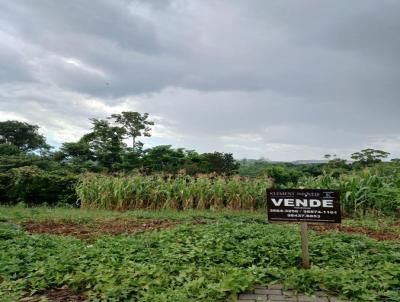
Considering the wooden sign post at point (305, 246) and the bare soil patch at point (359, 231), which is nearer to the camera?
the wooden sign post at point (305, 246)

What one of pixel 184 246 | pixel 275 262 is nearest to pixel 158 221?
pixel 184 246

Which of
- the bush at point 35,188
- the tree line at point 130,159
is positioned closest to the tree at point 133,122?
the tree line at point 130,159

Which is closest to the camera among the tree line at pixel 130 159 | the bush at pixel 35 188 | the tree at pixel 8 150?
the bush at pixel 35 188

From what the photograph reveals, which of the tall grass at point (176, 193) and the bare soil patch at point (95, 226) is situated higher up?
the tall grass at point (176, 193)

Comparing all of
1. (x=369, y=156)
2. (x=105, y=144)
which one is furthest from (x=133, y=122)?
(x=369, y=156)

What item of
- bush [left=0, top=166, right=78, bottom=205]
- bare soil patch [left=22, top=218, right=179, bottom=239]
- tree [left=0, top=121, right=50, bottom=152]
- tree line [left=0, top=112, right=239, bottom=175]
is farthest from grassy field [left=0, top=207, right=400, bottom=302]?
tree [left=0, top=121, right=50, bottom=152]

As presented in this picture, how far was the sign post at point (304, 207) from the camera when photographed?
471cm

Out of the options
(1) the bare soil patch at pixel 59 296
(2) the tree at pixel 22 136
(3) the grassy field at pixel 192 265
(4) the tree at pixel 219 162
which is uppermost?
(2) the tree at pixel 22 136

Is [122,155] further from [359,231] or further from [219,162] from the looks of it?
[359,231]

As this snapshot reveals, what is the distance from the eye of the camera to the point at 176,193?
40.6 ft

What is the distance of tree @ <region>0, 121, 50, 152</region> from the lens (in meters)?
29.0

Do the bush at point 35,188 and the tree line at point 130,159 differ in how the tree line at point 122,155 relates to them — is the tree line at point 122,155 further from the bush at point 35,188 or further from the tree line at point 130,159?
the bush at point 35,188

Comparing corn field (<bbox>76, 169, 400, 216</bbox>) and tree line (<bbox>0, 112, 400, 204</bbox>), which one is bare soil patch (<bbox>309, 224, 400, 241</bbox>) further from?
tree line (<bbox>0, 112, 400, 204</bbox>)

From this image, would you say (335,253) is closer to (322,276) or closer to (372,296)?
(322,276)
